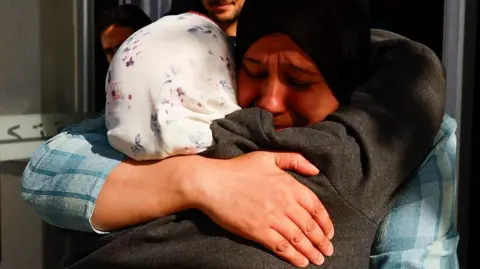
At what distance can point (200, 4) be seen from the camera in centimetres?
149

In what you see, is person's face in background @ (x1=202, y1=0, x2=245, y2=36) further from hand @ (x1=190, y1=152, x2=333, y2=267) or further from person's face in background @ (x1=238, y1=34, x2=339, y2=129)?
hand @ (x1=190, y1=152, x2=333, y2=267)

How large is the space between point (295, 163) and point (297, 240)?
0.09 m

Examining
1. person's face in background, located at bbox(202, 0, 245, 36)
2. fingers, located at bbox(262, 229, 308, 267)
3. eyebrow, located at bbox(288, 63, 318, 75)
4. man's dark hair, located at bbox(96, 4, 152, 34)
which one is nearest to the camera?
fingers, located at bbox(262, 229, 308, 267)

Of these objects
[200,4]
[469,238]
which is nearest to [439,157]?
[200,4]

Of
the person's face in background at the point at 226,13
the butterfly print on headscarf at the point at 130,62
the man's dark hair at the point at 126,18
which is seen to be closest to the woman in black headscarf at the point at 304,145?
the butterfly print on headscarf at the point at 130,62

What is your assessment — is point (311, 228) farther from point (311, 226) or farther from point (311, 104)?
point (311, 104)

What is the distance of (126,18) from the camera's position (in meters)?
1.67

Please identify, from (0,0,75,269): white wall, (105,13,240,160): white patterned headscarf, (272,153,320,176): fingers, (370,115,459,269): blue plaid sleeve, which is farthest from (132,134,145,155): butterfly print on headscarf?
(0,0,75,269): white wall

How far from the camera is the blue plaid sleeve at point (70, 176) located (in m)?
0.73

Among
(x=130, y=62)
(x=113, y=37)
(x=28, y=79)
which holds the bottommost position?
(x=28, y=79)

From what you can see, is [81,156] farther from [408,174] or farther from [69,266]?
[408,174]

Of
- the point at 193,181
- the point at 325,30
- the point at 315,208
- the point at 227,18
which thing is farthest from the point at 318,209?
the point at 227,18

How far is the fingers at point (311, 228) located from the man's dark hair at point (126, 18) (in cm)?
113

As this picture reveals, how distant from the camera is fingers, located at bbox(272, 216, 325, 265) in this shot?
0.65 metres
